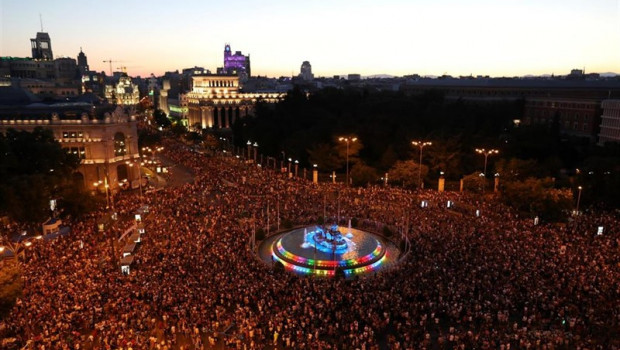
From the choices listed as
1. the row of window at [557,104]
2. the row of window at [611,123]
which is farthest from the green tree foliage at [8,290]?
the row of window at [557,104]

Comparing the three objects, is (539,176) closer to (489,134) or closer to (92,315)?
(489,134)

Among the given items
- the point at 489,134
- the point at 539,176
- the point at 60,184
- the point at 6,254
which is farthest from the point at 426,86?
the point at 6,254

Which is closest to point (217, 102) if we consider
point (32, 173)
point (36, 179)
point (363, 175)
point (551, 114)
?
point (551, 114)

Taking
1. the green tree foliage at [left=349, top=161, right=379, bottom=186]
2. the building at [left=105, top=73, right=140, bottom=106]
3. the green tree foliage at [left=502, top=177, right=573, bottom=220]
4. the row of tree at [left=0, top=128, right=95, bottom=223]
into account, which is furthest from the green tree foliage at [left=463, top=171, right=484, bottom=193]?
the building at [left=105, top=73, right=140, bottom=106]

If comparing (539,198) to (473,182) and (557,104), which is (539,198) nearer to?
(473,182)

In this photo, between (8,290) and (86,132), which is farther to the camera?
(86,132)
